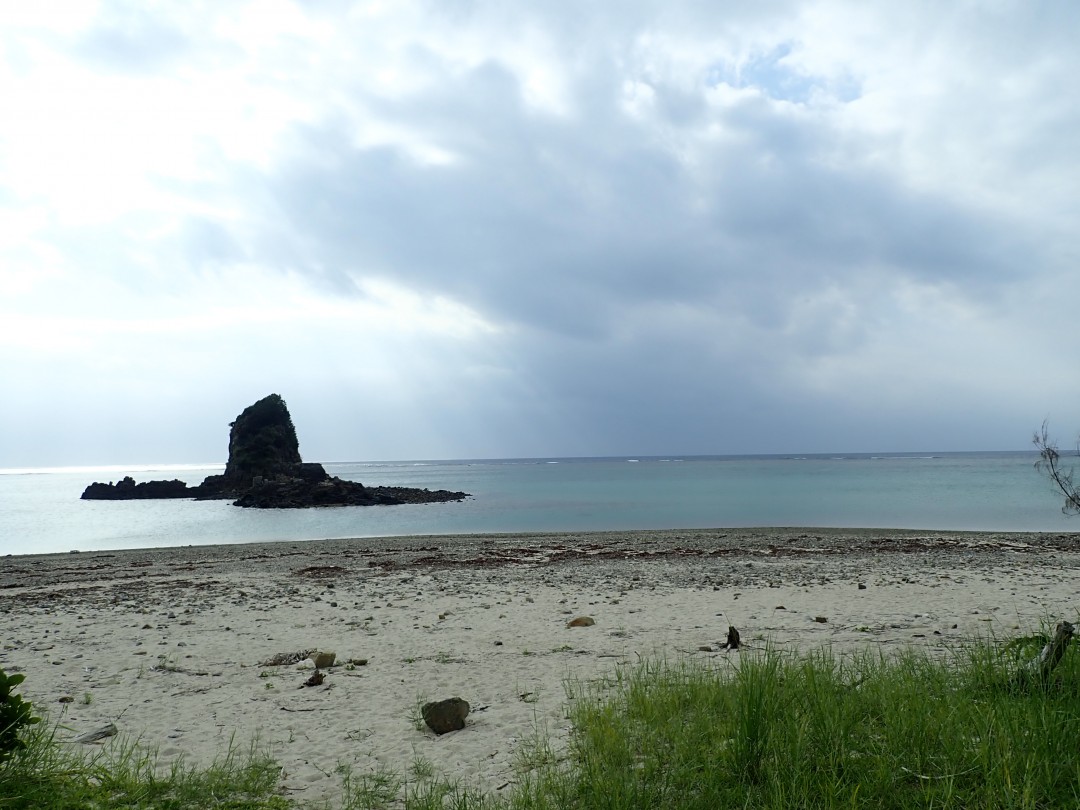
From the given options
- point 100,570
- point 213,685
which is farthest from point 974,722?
point 100,570

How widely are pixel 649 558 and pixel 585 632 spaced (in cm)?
1398

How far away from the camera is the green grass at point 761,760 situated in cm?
435

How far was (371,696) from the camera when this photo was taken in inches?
324

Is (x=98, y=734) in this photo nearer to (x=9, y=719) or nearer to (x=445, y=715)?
(x=9, y=719)

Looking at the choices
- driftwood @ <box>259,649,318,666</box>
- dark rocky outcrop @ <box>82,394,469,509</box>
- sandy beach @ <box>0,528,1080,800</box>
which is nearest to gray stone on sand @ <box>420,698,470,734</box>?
sandy beach @ <box>0,528,1080,800</box>

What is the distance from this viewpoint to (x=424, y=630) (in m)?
12.3

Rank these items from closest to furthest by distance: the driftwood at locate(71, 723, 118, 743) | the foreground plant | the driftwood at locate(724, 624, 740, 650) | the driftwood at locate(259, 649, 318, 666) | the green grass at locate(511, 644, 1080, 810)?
the green grass at locate(511, 644, 1080, 810) → the foreground plant → the driftwood at locate(71, 723, 118, 743) → the driftwood at locate(724, 624, 740, 650) → the driftwood at locate(259, 649, 318, 666)

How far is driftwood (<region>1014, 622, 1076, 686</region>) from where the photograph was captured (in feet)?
18.4

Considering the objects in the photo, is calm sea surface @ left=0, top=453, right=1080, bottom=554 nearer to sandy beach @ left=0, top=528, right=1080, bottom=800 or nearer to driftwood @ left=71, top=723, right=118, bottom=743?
sandy beach @ left=0, top=528, right=1080, bottom=800

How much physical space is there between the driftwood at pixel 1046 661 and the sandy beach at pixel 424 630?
1810mm

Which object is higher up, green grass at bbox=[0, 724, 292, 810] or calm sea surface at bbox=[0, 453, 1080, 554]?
green grass at bbox=[0, 724, 292, 810]

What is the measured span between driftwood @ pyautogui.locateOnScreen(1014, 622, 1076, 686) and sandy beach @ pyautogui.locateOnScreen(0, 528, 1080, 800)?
1810mm

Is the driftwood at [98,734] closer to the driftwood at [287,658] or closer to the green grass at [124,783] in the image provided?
the green grass at [124,783]

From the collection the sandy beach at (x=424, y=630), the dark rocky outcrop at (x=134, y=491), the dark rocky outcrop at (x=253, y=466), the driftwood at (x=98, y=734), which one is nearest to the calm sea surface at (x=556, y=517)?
the sandy beach at (x=424, y=630)
